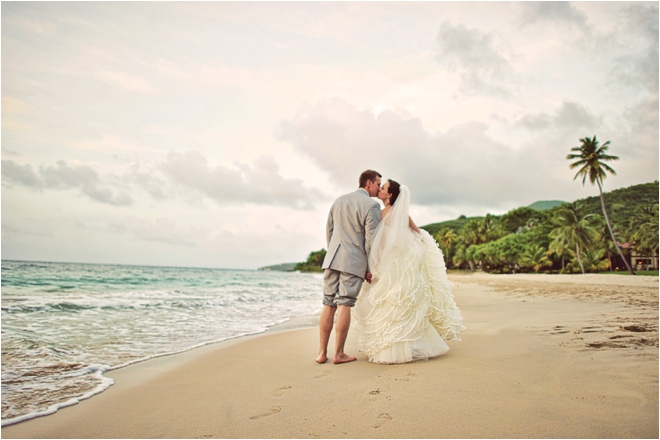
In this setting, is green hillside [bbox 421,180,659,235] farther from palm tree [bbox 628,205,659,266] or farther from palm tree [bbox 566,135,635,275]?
palm tree [bbox 566,135,635,275]

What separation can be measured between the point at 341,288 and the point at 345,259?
305 millimetres

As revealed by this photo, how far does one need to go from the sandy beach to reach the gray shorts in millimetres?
649

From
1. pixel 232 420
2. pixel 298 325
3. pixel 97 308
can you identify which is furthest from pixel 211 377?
pixel 97 308

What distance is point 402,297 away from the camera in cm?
401

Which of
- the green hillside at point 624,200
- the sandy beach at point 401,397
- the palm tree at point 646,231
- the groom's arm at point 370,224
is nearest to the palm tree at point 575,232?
the palm tree at point 646,231

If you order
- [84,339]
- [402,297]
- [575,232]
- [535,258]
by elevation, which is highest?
[575,232]

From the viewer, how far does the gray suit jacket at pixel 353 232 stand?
13.6ft

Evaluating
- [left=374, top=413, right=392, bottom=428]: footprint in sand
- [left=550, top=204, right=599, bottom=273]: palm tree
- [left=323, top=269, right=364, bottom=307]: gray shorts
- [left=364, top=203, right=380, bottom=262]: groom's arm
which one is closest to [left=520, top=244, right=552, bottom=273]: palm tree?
[left=550, top=204, right=599, bottom=273]: palm tree

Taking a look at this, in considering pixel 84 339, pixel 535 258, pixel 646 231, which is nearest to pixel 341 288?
pixel 84 339

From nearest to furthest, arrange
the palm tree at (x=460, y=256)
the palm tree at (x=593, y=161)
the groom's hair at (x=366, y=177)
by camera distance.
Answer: the groom's hair at (x=366, y=177) → the palm tree at (x=593, y=161) → the palm tree at (x=460, y=256)

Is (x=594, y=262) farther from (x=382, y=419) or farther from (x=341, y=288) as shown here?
(x=382, y=419)

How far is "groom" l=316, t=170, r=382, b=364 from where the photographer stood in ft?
13.5

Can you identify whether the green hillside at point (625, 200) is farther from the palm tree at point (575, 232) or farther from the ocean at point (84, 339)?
the ocean at point (84, 339)

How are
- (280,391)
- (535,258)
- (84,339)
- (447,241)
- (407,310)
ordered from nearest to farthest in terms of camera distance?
(280,391)
(407,310)
(84,339)
(535,258)
(447,241)
